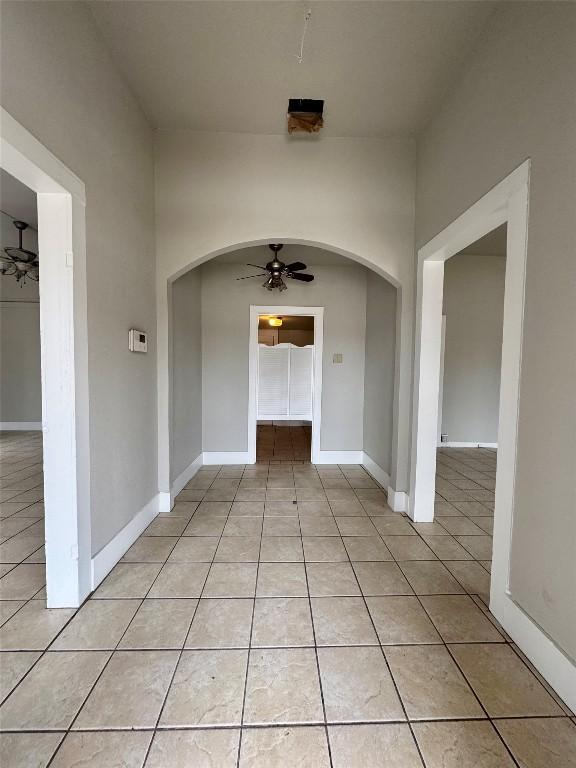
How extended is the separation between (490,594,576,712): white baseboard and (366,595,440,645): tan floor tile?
1.14 feet

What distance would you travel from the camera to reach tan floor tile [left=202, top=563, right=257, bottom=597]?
6.22ft

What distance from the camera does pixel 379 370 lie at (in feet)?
12.7

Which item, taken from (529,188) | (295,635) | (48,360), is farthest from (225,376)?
(529,188)

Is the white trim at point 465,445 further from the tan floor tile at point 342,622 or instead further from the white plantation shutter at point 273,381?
the tan floor tile at point 342,622

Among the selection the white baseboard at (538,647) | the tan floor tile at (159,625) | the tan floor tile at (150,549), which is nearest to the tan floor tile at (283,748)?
the tan floor tile at (159,625)

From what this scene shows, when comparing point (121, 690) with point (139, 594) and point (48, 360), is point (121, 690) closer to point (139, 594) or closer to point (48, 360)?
point (139, 594)

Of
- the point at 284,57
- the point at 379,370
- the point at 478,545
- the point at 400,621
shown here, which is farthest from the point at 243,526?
the point at 284,57

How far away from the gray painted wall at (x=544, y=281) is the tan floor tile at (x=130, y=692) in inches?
61.7

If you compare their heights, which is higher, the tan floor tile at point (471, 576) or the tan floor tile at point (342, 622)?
the tan floor tile at point (342, 622)

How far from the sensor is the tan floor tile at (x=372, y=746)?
1.08 metres

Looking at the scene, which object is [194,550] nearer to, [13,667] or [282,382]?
[13,667]

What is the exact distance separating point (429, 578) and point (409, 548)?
13.5 inches

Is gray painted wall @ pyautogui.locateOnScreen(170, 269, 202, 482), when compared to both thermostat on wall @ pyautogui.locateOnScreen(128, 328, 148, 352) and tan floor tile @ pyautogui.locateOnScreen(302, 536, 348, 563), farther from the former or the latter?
tan floor tile @ pyautogui.locateOnScreen(302, 536, 348, 563)

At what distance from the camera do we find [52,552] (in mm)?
1760
